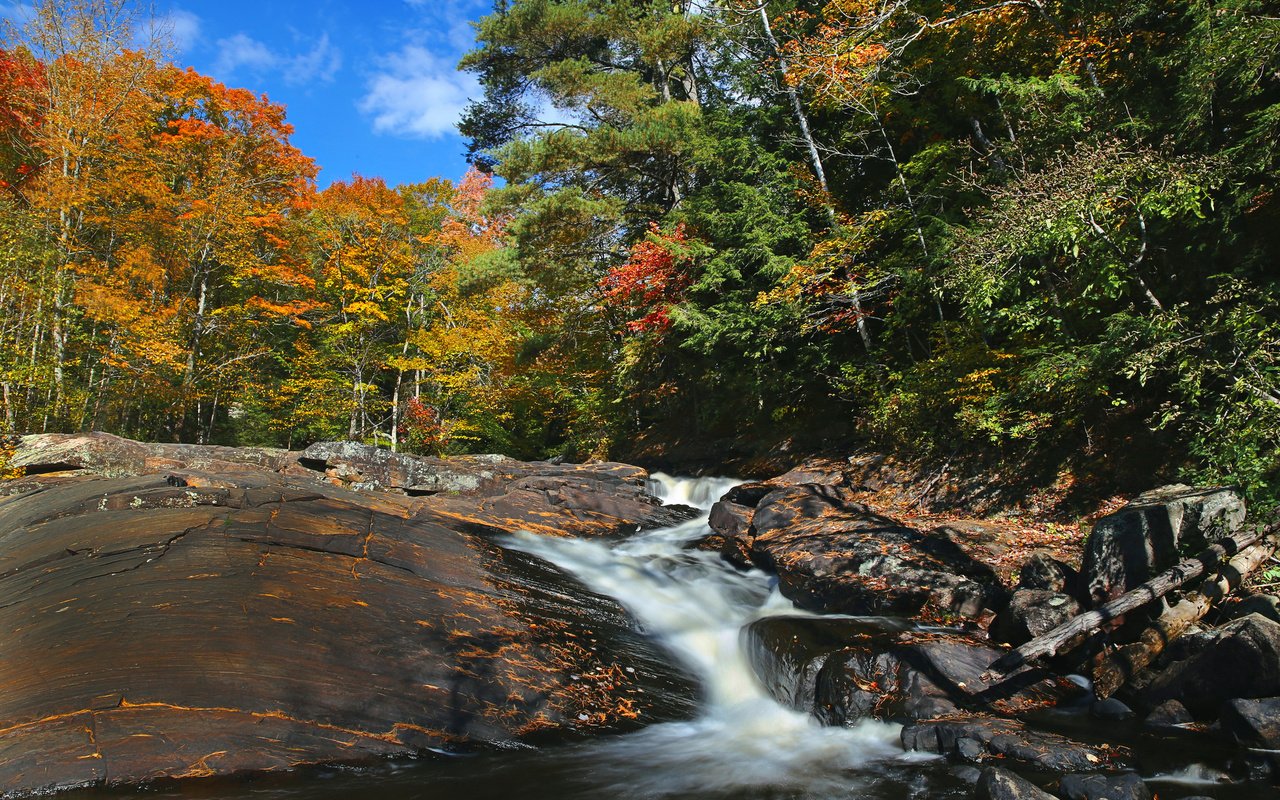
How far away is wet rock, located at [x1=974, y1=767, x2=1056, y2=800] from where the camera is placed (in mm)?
3621

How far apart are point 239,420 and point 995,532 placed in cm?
2739

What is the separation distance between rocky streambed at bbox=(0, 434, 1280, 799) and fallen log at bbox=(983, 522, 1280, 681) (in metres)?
0.30

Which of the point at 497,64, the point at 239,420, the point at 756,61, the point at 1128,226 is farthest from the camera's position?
the point at 239,420

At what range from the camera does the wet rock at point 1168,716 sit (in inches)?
186

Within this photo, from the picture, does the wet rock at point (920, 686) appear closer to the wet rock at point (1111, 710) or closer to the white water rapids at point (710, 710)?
the white water rapids at point (710, 710)

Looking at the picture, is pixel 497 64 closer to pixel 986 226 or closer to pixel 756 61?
pixel 756 61

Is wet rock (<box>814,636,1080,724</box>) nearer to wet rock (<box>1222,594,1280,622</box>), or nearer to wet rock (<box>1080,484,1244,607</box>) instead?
wet rock (<box>1080,484,1244,607</box>)

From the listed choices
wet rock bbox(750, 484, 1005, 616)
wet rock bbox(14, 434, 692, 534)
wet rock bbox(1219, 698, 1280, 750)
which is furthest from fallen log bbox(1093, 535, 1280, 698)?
wet rock bbox(14, 434, 692, 534)

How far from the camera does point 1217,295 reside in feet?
19.7

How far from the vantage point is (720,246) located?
16.3 metres

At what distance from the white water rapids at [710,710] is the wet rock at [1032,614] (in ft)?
6.25

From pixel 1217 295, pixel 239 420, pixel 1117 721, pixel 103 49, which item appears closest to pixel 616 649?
pixel 1117 721

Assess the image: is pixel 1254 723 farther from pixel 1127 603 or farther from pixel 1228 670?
pixel 1127 603

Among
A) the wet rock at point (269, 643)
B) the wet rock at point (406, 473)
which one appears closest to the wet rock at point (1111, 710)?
the wet rock at point (269, 643)
